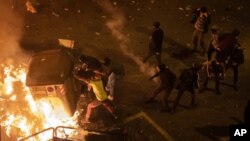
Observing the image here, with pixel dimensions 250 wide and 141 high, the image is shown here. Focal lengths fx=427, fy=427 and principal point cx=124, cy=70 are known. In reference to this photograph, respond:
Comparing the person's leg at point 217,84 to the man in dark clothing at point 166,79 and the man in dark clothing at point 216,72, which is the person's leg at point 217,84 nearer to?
the man in dark clothing at point 216,72

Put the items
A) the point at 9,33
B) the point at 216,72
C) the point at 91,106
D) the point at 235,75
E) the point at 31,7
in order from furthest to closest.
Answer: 1. the point at 31,7
2. the point at 9,33
3. the point at 235,75
4. the point at 216,72
5. the point at 91,106

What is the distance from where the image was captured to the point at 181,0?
18031mm

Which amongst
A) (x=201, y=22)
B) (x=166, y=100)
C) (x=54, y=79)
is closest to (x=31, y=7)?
(x=54, y=79)

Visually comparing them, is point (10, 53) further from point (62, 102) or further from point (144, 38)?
point (144, 38)

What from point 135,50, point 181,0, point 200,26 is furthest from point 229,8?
point 135,50

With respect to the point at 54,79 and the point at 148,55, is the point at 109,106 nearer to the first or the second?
the point at 54,79

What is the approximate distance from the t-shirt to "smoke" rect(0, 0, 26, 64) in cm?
387

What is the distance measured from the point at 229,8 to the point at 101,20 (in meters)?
5.25

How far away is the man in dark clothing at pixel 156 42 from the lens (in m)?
13.1

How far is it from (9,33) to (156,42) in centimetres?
573

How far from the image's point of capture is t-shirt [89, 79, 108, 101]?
11.1 m

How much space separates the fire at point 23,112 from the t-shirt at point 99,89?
1.14 m

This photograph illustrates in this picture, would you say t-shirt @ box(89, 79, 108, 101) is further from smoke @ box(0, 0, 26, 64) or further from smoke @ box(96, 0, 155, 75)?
smoke @ box(0, 0, 26, 64)

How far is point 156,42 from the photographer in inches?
527
